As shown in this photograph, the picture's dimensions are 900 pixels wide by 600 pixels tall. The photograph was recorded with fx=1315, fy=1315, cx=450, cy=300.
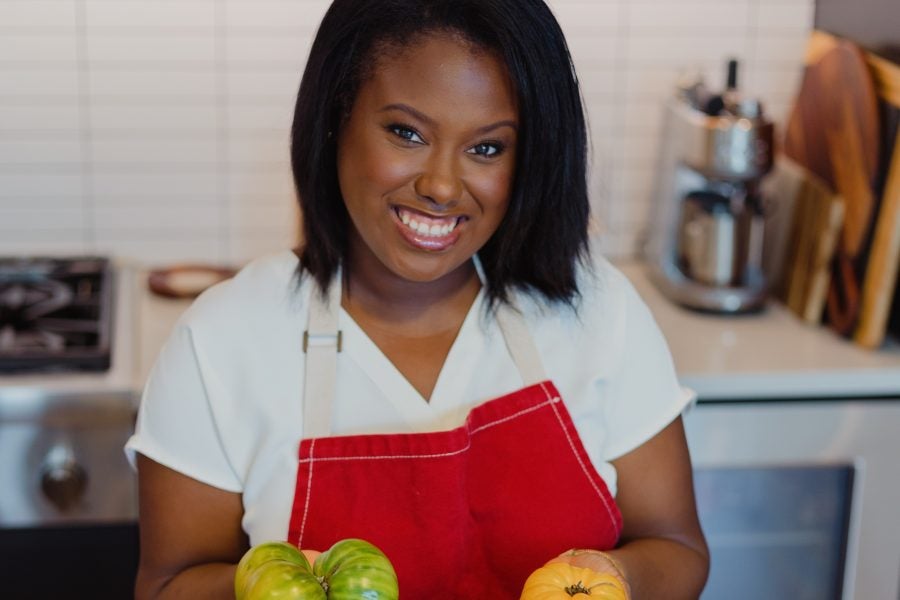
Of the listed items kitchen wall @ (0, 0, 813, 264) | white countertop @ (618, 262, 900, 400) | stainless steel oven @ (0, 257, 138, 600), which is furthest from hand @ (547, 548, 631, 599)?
kitchen wall @ (0, 0, 813, 264)

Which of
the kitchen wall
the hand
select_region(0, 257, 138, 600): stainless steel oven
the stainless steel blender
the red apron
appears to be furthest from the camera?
the kitchen wall

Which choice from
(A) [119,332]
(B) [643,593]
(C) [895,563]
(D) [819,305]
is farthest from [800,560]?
(A) [119,332]

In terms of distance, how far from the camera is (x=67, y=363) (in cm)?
203

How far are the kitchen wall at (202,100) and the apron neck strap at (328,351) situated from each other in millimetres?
949

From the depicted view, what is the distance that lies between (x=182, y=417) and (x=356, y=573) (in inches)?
16.9

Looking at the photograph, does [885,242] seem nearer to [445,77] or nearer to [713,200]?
[713,200]

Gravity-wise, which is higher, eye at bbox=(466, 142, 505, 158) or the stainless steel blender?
eye at bbox=(466, 142, 505, 158)

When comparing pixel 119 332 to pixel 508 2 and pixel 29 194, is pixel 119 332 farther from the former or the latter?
pixel 508 2

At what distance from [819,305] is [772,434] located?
30cm

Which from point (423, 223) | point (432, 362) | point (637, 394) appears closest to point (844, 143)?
point (637, 394)

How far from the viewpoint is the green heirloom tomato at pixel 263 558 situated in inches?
45.9

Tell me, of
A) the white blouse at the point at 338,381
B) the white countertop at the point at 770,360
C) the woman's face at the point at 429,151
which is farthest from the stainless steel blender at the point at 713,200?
the woman's face at the point at 429,151

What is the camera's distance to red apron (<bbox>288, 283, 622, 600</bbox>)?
148 cm

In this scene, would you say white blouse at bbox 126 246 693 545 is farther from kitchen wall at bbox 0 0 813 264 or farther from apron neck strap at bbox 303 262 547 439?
kitchen wall at bbox 0 0 813 264
